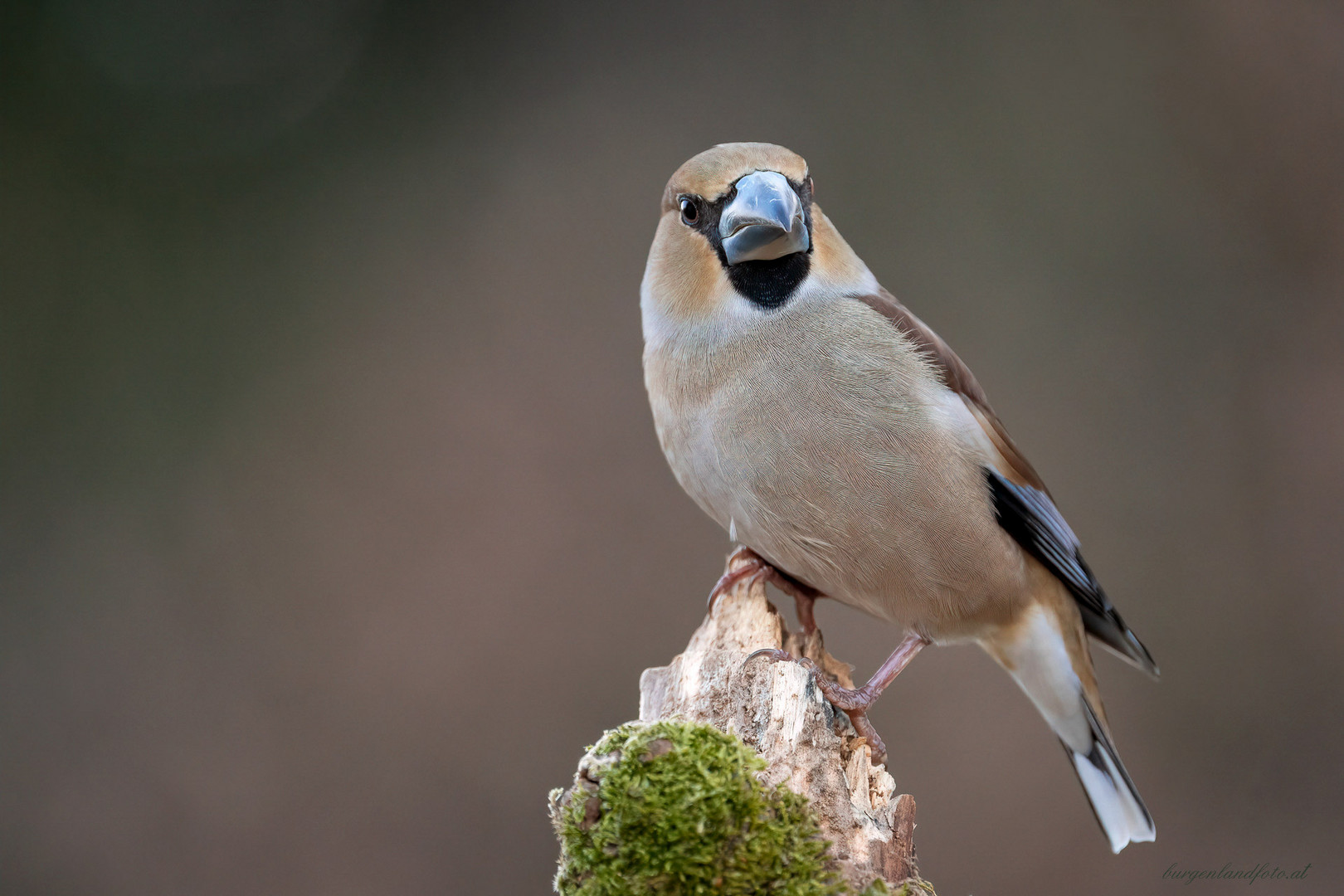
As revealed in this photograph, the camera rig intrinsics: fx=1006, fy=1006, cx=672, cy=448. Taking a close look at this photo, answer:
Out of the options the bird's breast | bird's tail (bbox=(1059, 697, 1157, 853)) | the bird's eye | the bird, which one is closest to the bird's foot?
the bird

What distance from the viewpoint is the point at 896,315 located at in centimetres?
239

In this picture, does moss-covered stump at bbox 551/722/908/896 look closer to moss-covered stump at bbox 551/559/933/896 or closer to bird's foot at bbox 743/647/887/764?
moss-covered stump at bbox 551/559/933/896

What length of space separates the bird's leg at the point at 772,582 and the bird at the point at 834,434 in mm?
32

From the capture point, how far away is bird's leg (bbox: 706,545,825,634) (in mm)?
2596

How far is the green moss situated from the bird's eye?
1293 mm

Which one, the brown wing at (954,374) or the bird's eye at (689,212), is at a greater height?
the bird's eye at (689,212)

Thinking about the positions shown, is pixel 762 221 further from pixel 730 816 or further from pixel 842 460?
pixel 730 816

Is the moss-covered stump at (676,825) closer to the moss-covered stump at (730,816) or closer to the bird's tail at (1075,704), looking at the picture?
the moss-covered stump at (730,816)

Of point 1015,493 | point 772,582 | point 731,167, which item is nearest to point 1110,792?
point 1015,493

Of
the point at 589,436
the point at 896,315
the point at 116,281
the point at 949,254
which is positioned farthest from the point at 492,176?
the point at 896,315

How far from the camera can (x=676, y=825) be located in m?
1.40

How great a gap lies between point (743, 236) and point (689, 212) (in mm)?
238

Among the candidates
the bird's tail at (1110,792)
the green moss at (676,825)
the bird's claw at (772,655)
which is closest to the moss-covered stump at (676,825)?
the green moss at (676,825)

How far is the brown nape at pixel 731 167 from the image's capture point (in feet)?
7.47
